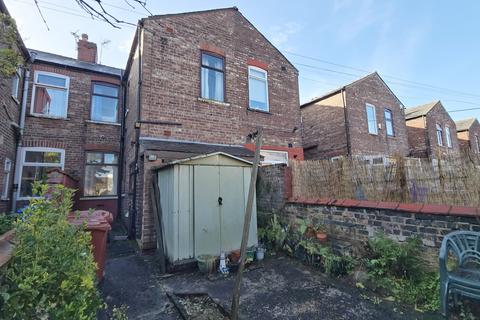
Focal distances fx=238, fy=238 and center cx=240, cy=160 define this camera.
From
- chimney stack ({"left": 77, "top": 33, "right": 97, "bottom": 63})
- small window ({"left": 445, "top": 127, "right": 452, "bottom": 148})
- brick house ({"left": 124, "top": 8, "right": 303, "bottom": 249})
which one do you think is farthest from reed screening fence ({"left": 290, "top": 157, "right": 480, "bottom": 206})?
small window ({"left": 445, "top": 127, "right": 452, "bottom": 148})

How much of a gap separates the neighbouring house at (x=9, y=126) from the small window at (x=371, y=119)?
15.7 metres

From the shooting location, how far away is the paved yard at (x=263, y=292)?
324 cm

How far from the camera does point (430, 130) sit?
56.1 ft

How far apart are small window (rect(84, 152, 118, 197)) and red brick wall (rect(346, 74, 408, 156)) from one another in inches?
468

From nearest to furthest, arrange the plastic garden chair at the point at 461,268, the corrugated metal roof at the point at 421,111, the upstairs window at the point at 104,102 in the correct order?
1. the plastic garden chair at the point at 461,268
2. the upstairs window at the point at 104,102
3. the corrugated metal roof at the point at 421,111

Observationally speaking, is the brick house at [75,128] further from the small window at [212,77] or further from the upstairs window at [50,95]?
the small window at [212,77]

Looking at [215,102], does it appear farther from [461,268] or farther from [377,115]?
[377,115]

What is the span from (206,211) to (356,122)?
444 inches

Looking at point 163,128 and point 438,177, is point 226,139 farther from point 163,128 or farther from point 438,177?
point 438,177

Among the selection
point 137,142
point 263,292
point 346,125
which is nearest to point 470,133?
point 346,125

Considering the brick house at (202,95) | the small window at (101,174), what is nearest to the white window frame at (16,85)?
the small window at (101,174)

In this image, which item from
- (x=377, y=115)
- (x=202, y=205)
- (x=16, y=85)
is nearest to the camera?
(x=202, y=205)

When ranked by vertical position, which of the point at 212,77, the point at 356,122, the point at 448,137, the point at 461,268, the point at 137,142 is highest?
the point at 212,77

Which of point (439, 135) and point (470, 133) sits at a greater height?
point (470, 133)
